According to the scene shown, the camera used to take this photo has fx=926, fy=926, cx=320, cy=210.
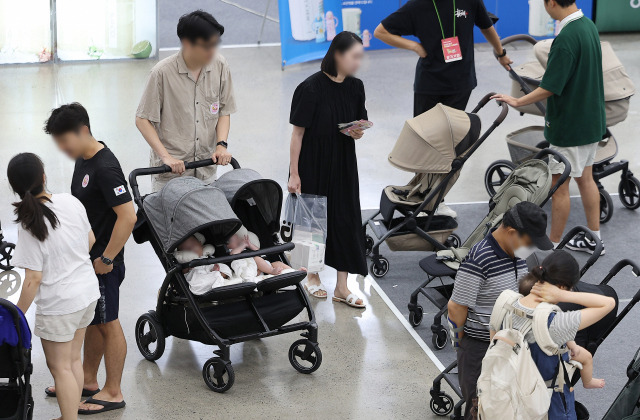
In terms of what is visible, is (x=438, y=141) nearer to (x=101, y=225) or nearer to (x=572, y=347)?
(x=101, y=225)

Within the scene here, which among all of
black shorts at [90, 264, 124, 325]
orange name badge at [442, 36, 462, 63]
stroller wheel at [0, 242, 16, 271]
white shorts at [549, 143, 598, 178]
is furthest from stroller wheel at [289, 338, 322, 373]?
orange name badge at [442, 36, 462, 63]

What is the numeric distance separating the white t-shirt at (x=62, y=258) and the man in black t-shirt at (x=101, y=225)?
0.24 meters

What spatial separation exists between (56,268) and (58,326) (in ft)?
0.77

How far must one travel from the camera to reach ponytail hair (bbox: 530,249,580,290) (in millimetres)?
3312

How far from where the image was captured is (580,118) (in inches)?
225

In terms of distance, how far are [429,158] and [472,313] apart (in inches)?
74.7

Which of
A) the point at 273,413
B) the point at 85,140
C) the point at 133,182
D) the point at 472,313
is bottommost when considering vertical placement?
the point at 273,413

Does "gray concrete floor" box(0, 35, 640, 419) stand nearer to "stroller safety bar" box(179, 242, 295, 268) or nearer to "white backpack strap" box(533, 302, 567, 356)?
"stroller safety bar" box(179, 242, 295, 268)

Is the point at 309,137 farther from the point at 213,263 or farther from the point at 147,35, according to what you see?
the point at 147,35

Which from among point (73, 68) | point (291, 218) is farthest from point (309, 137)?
point (73, 68)

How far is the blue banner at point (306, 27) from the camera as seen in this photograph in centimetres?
1023

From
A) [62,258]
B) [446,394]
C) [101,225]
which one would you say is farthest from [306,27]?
[62,258]

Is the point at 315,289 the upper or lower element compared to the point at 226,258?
lower

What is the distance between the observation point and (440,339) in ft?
15.9
